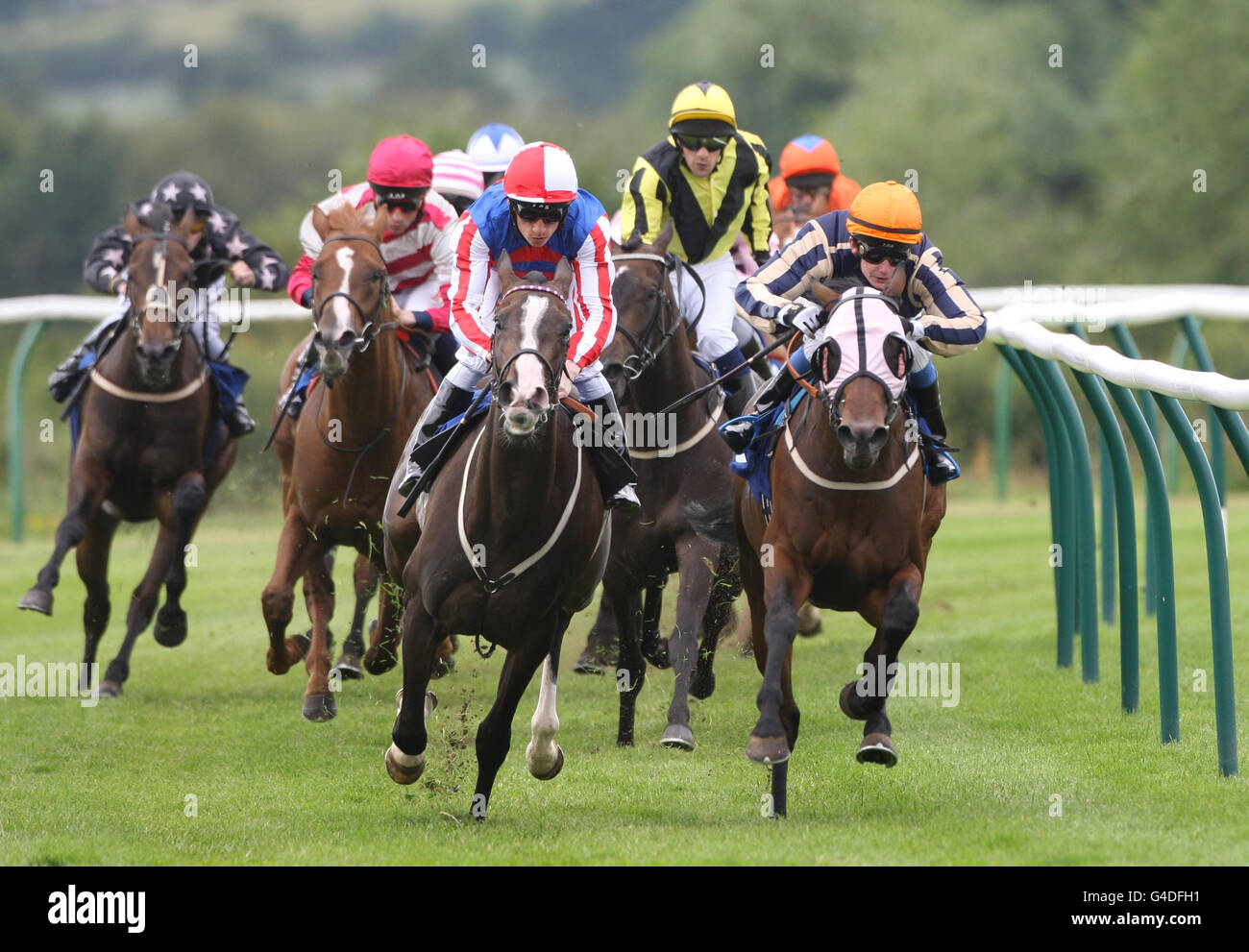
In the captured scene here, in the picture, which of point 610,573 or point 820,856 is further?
point 610,573

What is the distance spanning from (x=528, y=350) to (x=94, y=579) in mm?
4738

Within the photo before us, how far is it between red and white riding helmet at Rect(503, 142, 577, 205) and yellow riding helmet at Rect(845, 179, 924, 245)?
3.26 feet

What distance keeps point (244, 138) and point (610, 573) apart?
41.9 m

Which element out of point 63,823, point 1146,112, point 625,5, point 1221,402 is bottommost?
point 63,823

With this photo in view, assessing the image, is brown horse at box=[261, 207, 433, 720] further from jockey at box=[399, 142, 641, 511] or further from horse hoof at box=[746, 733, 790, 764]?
horse hoof at box=[746, 733, 790, 764]

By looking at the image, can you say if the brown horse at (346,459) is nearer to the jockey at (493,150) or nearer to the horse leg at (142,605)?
the horse leg at (142,605)

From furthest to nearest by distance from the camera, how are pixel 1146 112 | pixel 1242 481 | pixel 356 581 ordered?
pixel 1146 112 → pixel 1242 481 → pixel 356 581

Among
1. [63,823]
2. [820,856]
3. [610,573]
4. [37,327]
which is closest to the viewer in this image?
[820,856]

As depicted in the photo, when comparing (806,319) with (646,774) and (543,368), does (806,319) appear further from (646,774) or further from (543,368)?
(646,774)

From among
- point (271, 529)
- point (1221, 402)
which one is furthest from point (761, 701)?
point (271, 529)

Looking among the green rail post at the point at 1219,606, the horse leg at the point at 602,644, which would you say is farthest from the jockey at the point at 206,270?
the green rail post at the point at 1219,606

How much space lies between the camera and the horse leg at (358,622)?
9.21 meters

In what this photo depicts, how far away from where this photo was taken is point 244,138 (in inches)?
1882
